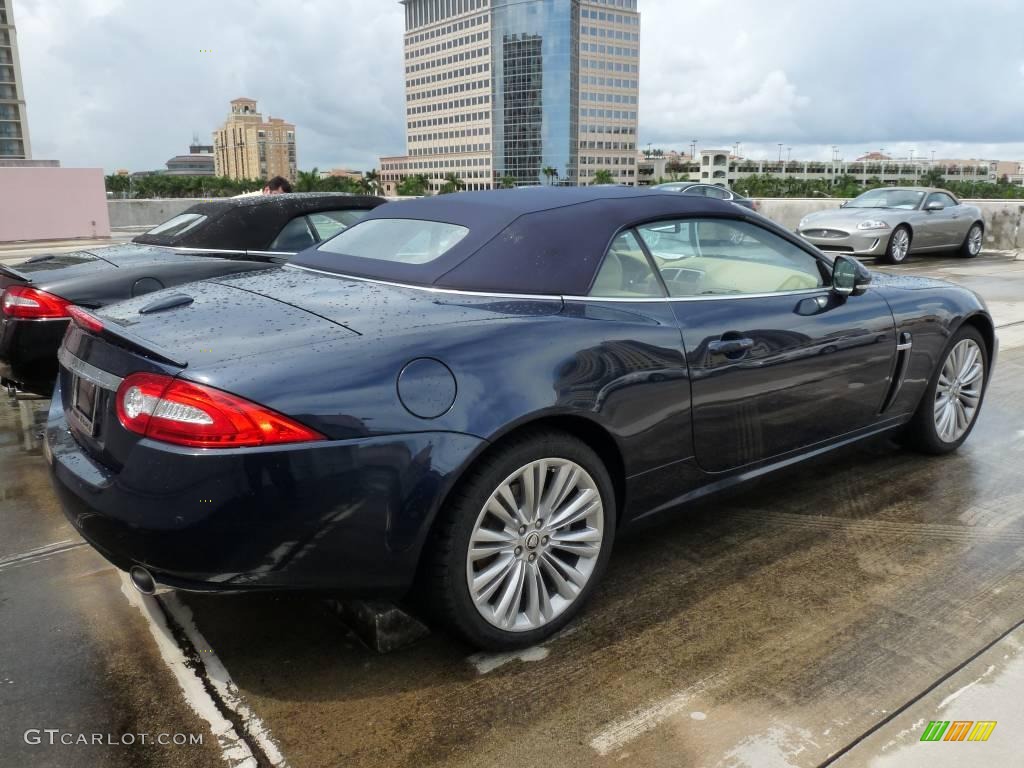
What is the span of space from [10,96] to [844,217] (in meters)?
134

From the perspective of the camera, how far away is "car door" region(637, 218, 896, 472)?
3.08m

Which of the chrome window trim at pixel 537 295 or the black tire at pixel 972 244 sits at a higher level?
the chrome window trim at pixel 537 295

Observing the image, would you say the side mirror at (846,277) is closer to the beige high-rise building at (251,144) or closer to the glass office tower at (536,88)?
the glass office tower at (536,88)

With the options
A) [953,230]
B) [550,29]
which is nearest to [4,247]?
[953,230]

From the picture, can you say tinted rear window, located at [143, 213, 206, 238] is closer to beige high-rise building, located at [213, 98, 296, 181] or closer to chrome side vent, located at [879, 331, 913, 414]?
chrome side vent, located at [879, 331, 913, 414]

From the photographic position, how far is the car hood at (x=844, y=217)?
14430 mm

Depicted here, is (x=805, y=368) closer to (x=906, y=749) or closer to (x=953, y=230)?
(x=906, y=749)

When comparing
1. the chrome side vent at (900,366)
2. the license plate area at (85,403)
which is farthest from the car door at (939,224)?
the license plate area at (85,403)

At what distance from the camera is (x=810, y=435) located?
354cm

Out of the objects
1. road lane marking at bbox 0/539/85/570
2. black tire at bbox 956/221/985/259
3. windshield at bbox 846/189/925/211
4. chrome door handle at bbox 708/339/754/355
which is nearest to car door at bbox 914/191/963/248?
windshield at bbox 846/189/925/211

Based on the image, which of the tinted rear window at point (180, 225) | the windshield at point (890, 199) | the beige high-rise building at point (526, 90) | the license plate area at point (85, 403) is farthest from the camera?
the beige high-rise building at point (526, 90)

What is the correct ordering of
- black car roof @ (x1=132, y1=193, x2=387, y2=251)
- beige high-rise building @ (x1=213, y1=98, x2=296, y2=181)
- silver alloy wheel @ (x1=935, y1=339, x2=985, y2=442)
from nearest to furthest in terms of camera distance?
silver alloy wheel @ (x1=935, y1=339, x2=985, y2=442), black car roof @ (x1=132, y1=193, x2=387, y2=251), beige high-rise building @ (x1=213, y1=98, x2=296, y2=181)

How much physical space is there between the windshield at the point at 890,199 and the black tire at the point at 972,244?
173 centimetres

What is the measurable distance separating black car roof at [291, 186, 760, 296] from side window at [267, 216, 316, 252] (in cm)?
265
